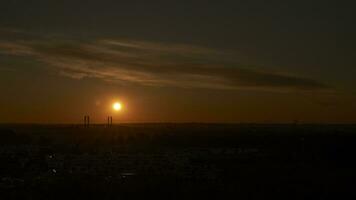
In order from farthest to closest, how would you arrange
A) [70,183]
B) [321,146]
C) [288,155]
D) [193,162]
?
[321,146] < [288,155] < [193,162] < [70,183]

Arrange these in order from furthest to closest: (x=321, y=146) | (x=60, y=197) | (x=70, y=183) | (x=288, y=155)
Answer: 1. (x=321, y=146)
2. (x=288, y=155)
3. (x=70, y=183)
4. (x=60, y=197)

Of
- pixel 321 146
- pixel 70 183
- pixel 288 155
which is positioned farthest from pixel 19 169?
pixel 321 146

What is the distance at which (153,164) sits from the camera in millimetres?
39688

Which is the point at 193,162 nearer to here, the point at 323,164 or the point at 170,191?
the point at 323,164

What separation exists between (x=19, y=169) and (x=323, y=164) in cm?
2089

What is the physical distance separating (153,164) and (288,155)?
1487cm

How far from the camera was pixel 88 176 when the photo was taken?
29.7 m

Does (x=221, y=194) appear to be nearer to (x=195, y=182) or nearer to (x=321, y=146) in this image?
(x=195, y=182)

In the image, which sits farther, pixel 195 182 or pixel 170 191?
pixel 195 182

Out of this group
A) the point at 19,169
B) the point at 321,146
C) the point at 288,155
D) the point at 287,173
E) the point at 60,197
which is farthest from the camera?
the point at 321,146

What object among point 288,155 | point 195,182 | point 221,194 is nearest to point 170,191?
point 221,194

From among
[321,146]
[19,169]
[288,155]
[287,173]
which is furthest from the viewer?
[321,146]

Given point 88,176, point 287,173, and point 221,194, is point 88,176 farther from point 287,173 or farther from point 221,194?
point 287,173

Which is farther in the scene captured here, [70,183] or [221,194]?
[70,183]
